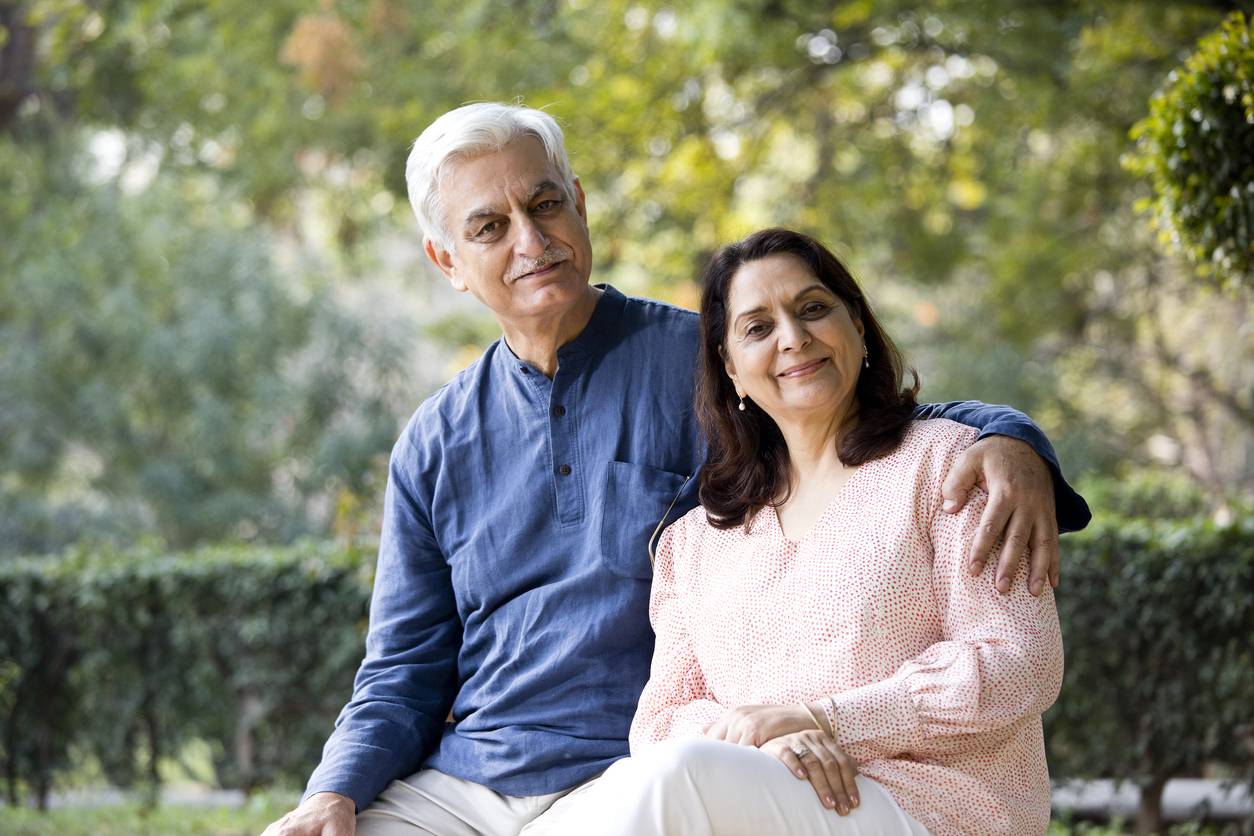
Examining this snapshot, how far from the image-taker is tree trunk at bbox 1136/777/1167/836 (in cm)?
386

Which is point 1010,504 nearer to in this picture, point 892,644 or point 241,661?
point 892,644

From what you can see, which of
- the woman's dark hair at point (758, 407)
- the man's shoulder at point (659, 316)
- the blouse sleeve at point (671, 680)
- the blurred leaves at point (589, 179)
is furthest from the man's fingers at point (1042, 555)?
the blurred leaves at point (589, 179)

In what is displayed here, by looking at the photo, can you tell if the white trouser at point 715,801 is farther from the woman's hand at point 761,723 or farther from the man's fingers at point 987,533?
the man's fingers at point 987,533

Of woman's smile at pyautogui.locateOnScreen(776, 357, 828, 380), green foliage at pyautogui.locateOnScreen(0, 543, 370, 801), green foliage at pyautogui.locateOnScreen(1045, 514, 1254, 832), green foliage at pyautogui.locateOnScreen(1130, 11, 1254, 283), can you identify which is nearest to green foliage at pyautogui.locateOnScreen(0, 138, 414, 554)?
green foliage at pyautogui.locateOnScreen(0, 543, 370, 801)

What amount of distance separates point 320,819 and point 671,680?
69 cm

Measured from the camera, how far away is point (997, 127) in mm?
8047

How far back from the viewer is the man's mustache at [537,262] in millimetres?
2264

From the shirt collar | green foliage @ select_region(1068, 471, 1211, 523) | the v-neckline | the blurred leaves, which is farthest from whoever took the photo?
the blurred leaves

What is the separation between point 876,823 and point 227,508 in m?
8.04

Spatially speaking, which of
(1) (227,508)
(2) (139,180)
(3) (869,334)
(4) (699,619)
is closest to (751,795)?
(4) (699,619)

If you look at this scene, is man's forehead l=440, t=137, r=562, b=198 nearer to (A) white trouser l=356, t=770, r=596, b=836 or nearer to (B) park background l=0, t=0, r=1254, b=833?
(A) white trouser l=356, t=770, r=596, b=836

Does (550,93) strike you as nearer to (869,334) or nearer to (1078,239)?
(1078,239)

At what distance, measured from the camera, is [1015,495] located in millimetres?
1778

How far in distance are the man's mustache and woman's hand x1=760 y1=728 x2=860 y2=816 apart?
1071 millimetres
